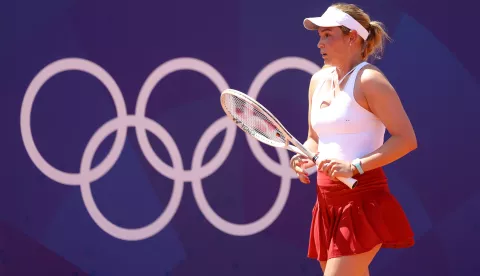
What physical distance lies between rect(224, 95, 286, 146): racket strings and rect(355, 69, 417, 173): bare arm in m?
0.51

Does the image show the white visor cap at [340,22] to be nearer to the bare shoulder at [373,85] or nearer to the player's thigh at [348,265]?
the bare shoulder at [373,85]

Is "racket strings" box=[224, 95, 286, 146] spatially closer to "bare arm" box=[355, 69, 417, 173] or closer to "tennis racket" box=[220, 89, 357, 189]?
"tennis racket" box=[220, 89, 357, 189]

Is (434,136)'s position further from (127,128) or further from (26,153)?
(26,153)

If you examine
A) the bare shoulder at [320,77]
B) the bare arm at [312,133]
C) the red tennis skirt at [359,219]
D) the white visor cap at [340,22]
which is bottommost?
the red tennis skirt at [359,219]

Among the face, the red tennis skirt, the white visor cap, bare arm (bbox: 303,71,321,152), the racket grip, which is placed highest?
the white visor cap

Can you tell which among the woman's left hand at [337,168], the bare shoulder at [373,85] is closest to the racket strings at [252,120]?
the woman's left hand at [337,168]

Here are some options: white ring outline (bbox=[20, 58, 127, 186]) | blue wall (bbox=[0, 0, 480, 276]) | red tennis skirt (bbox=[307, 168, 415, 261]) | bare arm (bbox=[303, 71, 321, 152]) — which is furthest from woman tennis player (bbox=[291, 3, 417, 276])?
white ring outline (bbox=[20, 58, 127, 186])

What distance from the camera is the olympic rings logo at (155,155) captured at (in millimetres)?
5453

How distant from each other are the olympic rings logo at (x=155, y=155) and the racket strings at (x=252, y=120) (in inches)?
42.3

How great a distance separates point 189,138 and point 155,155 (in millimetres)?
233

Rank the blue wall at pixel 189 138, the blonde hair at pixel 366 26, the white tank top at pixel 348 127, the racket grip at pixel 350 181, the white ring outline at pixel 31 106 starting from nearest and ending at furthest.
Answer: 1. the racket grip at pixel 350 181
2. the white tank top at pixel 348 127
3. the blonde hair at pixel 366 26
4. the blue wall at pixel 189 138
5. the white ring outline at pixel 31 106

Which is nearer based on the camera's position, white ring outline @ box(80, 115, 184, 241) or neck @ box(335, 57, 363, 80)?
neck @ box(335, 57, 363, 80)

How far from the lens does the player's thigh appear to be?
153 inches

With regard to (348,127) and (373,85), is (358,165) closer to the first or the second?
(348,127)
